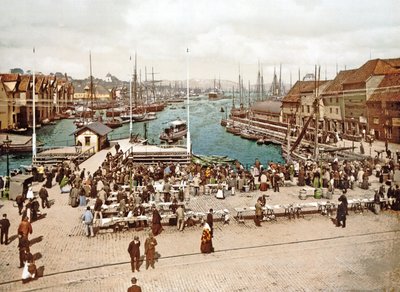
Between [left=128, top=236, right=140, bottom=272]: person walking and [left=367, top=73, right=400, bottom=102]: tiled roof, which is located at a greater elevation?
[left=367, top=73, right=400, bottom=102]: tiled roof

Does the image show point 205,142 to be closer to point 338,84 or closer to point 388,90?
point 338,84

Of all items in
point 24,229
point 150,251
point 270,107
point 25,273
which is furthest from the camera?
point 270,107

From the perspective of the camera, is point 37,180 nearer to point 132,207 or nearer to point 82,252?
point 132,207

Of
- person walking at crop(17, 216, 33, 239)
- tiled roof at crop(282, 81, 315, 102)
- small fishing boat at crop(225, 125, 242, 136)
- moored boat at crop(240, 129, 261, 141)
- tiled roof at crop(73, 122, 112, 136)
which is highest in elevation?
tiled roof at crop(282, 81, 315, 102)

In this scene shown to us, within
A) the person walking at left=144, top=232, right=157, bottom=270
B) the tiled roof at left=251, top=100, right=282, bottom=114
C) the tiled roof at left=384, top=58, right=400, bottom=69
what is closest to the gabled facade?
the tiled roof at left=384, top=58, right=400, bottom=69

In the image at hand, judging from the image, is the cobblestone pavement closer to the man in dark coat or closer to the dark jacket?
the man in dark coat

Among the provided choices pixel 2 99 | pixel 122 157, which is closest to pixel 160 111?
pixel 2 99

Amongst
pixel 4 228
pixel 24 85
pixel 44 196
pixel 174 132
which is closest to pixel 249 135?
pixel 174 132

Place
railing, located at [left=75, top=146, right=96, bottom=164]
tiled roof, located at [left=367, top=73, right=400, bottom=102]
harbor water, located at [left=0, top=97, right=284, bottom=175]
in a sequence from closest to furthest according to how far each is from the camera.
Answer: railing, located at [left=75, top=146, right=96, bottom=164], tiled roof, located at [left=367, top=73, right=400, bottom=102], harbor water, located at [left=0, top=97, right=284, bottom=175]
